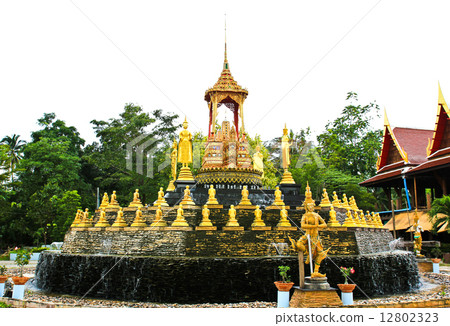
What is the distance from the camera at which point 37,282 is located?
39.5 ft

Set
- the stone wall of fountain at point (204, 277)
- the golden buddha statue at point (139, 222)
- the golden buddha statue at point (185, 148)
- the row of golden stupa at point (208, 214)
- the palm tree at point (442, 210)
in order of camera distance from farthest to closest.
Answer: the palm tree at point (442, 210)
the golden buddha statue at point (185, 148)
the golden buddha statue at point (139, 222)
the row of golden stupa at point (208, 214)
the stone wall of fountain at point (204, 277)

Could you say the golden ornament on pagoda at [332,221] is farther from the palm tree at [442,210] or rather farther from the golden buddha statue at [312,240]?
the palm tree at [442,210]

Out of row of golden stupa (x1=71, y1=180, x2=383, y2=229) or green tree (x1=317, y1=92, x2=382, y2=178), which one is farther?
green tree (x1=317, y1=92, x2=382, y2=178)

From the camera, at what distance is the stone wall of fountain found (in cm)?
901

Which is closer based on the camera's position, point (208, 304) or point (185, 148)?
point (208, 304)

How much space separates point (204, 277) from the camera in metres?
9.06

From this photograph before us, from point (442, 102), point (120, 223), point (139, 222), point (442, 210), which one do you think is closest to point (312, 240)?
point (139, 222)

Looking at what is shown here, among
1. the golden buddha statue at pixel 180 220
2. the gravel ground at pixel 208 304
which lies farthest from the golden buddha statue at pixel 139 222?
the gravel ground at pixel 208 304

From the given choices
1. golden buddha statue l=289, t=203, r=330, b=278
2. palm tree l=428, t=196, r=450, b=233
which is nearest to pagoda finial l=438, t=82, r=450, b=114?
palm tree l=428, t=196, r=450, b=233

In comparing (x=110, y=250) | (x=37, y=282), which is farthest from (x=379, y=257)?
(x=37, y=282)

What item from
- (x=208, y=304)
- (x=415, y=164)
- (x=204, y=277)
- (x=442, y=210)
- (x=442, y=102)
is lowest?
(x=208, y=304)

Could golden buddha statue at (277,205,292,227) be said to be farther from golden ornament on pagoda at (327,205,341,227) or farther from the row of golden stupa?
golden ornament on pagoda at (327,205,341,227)

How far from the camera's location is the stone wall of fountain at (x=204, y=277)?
9008 mm

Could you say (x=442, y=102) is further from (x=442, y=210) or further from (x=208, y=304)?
(x=208, y=304)
